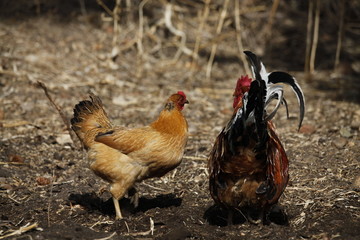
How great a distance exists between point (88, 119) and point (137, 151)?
2.75 feet

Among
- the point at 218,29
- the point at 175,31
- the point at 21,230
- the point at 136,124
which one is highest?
the point at 218,29

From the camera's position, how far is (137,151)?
4.60 meters

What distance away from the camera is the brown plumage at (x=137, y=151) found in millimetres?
4594

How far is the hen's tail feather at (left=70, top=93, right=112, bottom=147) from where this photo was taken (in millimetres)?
5113

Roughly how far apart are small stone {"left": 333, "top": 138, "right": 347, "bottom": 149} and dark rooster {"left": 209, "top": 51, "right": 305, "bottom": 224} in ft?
6.97

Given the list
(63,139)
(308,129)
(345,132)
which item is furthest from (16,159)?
(345,132)

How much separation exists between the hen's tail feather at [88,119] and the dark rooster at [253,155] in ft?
4.43

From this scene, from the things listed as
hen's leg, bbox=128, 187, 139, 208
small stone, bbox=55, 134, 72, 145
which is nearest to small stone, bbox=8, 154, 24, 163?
small stone, bbox=55, 134, 72, 145

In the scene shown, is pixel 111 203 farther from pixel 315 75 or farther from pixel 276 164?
pixel 315 75

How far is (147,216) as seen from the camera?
468 centimetres

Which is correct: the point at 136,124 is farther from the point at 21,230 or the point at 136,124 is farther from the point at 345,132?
the point at 21,230

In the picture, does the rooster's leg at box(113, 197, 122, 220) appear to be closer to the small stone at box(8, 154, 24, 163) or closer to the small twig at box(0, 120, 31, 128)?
the small stone at box(8, 154, 24, 163)

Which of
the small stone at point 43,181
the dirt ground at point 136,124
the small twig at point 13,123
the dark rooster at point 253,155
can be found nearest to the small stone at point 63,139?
the dirt ground at point 136,124

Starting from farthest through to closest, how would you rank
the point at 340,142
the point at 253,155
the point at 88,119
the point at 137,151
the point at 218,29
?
the point at 218,29, the point at 340,142, the point at 88,119, the point at 137,151, the point at 253,155
